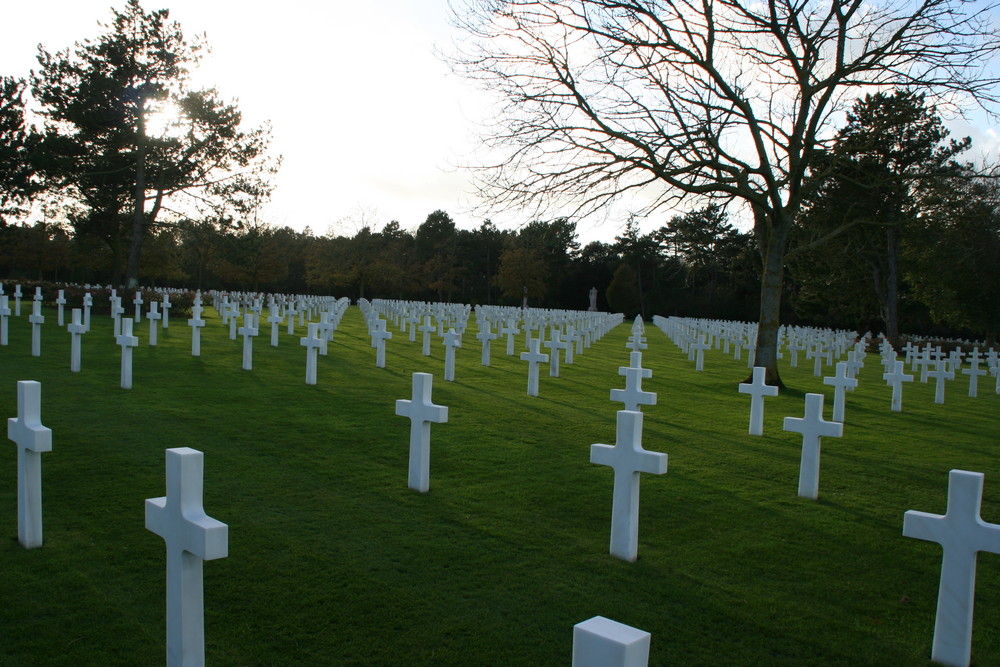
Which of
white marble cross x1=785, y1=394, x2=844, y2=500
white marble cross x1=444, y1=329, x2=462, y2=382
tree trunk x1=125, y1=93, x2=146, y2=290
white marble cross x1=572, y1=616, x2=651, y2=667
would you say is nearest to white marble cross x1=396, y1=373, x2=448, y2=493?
white marble cross x1=785, y1=394, x2=844, y2=500

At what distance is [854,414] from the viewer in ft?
35.9

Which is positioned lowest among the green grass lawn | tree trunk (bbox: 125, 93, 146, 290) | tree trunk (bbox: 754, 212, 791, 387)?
the green grass lawn

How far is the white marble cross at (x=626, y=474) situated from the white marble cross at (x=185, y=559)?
2.26 meters

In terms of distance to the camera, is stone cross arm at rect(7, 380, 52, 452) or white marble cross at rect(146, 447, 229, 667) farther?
stone cross arm at rect(7, 380, 52, 452)

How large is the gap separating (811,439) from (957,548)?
273 cm

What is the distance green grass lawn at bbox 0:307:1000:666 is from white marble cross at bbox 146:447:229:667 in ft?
1.29

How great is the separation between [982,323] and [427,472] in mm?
28022

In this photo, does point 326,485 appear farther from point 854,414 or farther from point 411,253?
point 411,253

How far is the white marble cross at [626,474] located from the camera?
420 centimetres

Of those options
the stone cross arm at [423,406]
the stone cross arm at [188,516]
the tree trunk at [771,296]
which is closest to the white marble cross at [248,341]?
the stone cross arm at [423,406]

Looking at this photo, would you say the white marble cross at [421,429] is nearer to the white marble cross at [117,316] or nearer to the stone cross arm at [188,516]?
the stone cross arm at [188,516]

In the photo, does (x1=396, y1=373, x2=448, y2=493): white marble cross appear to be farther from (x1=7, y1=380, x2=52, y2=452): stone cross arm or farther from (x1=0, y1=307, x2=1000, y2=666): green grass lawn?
(x1=7, y1=380, x2=52, y2=452): stone cross arm

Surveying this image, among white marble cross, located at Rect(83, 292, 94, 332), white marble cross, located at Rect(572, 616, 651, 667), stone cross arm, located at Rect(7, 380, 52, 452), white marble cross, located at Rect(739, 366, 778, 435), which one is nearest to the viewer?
white marble cross, located at Rect(572, 616, 651, 667)

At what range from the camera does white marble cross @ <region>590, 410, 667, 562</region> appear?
4203 millimetres
